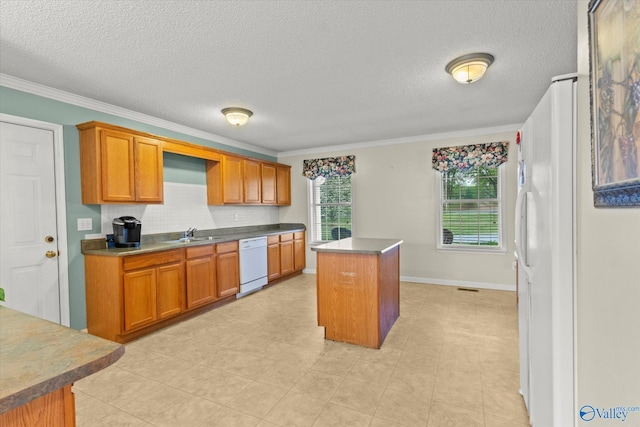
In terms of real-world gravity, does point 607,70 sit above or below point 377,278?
above

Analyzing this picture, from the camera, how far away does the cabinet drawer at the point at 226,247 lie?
3948 millimetres

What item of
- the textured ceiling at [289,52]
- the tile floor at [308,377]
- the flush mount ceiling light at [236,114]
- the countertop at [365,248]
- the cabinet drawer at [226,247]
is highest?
the textured ceiling at [289,52]

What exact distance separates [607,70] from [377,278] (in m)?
2.09

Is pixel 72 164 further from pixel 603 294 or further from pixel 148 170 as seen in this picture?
pixel 603 294

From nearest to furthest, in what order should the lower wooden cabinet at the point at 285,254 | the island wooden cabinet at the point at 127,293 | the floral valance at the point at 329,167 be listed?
1. the island wooden cabinet at the point at 127,293
2. the lower wooden cabinet at the point at 285,254
3. the floral valance at the point at 329,167

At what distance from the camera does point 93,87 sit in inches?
111

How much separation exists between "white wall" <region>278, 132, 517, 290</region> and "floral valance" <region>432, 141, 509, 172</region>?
13 centimetres

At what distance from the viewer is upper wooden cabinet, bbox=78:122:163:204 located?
2.95 metres

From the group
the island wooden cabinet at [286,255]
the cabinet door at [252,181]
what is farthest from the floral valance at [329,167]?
the island wooden cabinet at [286,255]

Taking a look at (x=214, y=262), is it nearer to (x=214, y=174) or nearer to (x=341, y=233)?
(x=214, y=174)

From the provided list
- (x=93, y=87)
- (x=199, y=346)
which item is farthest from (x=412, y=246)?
(x=93, y=87)

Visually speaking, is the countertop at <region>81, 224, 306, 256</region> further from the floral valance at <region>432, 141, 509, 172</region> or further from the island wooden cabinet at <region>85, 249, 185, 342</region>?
the floral valance at <region>432, 141, 509, 172</region>

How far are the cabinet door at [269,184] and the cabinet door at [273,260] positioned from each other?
853mm

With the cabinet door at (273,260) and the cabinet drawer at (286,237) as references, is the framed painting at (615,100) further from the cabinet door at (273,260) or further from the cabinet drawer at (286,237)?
the cabinet drawer at (286,237)
